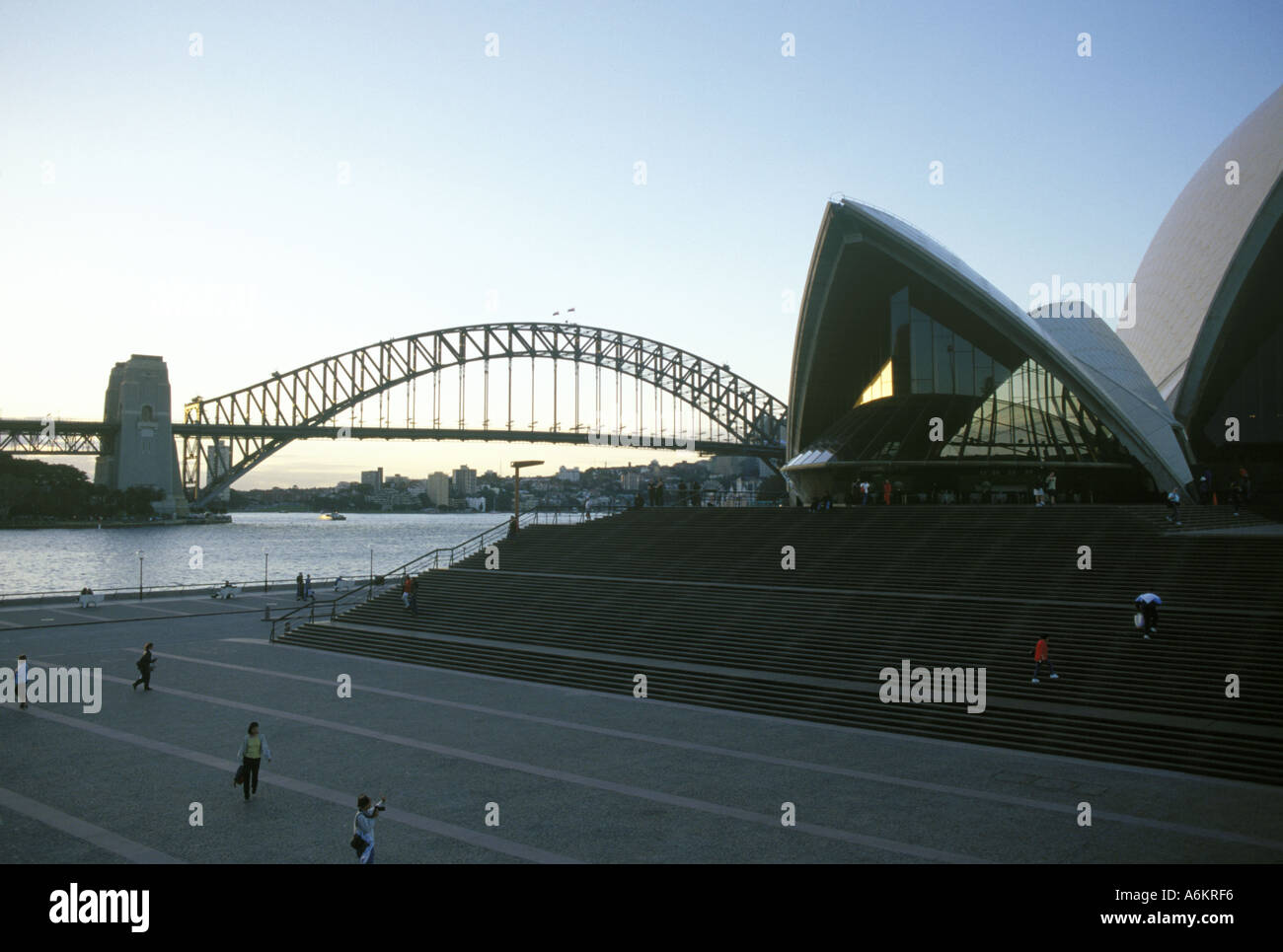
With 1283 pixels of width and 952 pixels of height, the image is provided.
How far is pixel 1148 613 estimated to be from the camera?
610 inches

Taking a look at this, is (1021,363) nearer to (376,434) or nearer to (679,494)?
(679,494)

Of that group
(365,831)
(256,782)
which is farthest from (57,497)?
(365,831)

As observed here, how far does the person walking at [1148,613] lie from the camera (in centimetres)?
1545

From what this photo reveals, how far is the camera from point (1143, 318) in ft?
133

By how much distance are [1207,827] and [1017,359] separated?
948 inches

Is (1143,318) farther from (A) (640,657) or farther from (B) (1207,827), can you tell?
(B) (1207,827)

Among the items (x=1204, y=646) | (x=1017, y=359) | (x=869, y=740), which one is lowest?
(x=869, y=740)

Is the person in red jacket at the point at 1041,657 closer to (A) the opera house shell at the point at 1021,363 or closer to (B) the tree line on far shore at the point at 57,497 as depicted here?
(A) the opera house shell at the point at 1021,363

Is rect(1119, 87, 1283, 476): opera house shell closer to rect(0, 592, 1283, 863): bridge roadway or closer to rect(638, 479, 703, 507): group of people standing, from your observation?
rect(638, 479, 703, 507): group of people standing

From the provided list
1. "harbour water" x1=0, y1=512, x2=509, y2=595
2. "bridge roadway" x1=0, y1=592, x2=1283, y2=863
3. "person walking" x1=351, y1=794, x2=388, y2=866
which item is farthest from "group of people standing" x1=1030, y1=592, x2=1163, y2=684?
"harbour water" x1=0, y1=512, x2=509, y2=595

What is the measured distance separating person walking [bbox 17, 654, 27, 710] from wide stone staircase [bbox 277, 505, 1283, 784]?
7.32m

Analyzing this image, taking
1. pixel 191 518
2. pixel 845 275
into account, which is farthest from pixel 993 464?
pixel 191 518

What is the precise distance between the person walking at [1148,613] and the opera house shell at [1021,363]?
14697 mm
